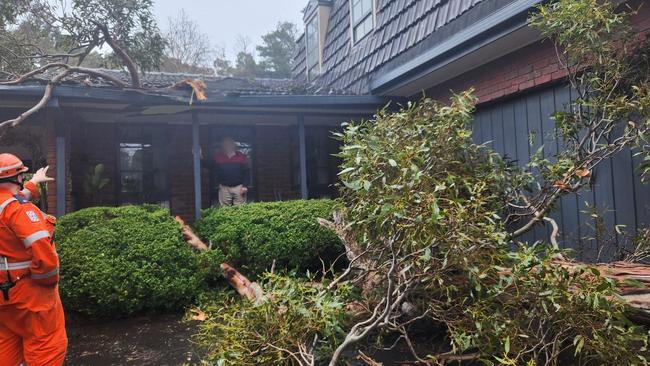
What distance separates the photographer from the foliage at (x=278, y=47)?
34.2 meters

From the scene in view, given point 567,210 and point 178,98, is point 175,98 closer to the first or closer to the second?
point 178,98

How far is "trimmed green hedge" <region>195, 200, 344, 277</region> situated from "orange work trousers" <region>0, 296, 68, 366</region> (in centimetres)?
274

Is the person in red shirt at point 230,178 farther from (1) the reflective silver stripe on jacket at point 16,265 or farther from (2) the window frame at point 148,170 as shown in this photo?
(1) the reflective silver stripe on jacket at point 16,265

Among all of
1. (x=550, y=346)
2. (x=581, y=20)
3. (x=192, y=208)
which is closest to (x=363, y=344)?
(x=550, y=346)

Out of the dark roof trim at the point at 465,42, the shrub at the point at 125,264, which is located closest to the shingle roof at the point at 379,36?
the dark roof trim at the point at 465,42

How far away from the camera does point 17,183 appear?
3.15 meters

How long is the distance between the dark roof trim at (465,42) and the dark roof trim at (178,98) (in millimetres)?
672

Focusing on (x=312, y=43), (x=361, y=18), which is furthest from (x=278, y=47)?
(x=361, y=18)

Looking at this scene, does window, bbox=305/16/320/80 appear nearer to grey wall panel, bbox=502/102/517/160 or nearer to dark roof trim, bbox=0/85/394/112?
dark roof trim, bbox=0/85/394/112

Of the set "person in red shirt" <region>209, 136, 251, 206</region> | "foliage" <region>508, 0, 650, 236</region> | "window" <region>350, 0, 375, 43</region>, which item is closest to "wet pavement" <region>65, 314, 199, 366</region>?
"person in red shirt" <region>209, 136, 251, 206</region>

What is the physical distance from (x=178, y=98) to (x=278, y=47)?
3047cm

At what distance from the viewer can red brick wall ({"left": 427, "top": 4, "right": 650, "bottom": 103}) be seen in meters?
4.76

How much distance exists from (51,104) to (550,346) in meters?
6.33

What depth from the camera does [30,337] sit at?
3014 mm
